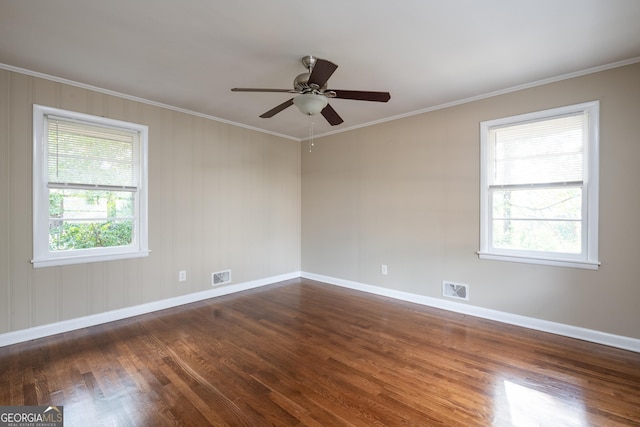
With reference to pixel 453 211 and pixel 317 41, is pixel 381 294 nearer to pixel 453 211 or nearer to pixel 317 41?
pixel 453 211

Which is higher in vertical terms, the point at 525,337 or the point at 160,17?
the point at 160,17

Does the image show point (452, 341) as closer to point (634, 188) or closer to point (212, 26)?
point (634, 188)

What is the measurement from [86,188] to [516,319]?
4.91m

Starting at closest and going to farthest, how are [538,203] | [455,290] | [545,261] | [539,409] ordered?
[539,409] < [545,261] < [538,203] < [455,290]

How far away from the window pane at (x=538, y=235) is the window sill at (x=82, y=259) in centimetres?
425

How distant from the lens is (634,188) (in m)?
2.58

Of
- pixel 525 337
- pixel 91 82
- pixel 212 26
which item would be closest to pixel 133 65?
pixel 91 82

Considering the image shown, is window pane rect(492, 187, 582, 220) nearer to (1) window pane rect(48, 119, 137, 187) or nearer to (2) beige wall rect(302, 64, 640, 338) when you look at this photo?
(2) beige wall rect(302, 64, 640, 338)

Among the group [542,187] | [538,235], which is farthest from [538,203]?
[538,235]

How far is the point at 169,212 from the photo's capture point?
3.79 metres

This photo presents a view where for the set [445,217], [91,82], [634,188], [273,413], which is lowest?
[273,413]

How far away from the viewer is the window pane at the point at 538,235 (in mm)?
2902

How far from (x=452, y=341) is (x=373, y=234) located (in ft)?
6.31

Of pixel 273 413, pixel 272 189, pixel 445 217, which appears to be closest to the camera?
pixel 273 413
